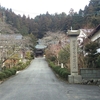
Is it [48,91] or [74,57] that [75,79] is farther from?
[48,91]

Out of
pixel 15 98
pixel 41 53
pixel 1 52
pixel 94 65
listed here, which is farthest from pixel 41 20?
pixel 15 98

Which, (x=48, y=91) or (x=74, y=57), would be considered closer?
(x=48, y=91)

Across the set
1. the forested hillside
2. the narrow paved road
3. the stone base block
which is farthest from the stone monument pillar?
the forested hillside

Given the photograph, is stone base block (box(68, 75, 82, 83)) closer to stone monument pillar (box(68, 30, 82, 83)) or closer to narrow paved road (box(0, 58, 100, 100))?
stone monument pillar (box(68, 30, 82, 83))

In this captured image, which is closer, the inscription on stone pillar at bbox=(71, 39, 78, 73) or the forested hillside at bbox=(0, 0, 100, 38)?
the inscription on stone pillar at bbox=(71, 39, 78, 73)

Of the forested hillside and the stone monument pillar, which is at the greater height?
the forested hillside

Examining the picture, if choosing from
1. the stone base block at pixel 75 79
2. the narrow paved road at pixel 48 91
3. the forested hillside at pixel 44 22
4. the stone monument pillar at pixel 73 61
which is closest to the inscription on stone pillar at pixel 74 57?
the stone monument pillar at pixel 73 61

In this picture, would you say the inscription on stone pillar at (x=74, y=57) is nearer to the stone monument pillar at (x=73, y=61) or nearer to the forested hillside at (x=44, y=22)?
the stone monument pillar at (x=73, y=61)

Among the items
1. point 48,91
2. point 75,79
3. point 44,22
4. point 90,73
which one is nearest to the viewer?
point 48,91

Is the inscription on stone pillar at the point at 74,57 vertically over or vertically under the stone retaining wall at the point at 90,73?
over

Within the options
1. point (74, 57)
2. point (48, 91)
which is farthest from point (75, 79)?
point (48, 91)

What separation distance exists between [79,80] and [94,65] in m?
2.10

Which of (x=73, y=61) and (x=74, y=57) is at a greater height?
(x=74, y=57)

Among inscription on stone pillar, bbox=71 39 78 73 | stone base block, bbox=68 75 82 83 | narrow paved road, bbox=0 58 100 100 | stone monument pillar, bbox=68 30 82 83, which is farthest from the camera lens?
inscription on stone pillar, bbox=71 39 78 73
